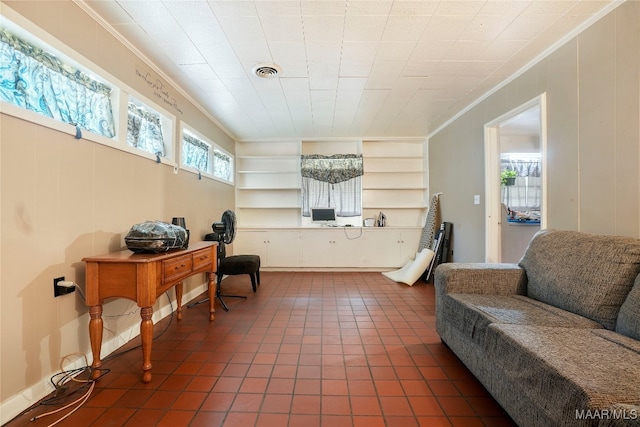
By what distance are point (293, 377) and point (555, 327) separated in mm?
1498

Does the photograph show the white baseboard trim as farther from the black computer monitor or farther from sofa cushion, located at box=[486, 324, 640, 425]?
the black computer monitor

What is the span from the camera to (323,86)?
290cm

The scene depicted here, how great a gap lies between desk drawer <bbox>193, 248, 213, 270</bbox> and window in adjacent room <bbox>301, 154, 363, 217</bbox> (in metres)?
2.58

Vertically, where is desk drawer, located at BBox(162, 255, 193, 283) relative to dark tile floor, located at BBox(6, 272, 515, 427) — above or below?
above

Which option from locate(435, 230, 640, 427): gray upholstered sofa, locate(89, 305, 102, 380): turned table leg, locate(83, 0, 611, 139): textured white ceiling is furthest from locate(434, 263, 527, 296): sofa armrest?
locate(89, 305, 102, 380): turned table leg

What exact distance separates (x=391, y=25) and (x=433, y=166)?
10.4ft

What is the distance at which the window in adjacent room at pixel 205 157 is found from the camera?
3.24 meters

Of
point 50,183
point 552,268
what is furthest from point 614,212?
point 50,183

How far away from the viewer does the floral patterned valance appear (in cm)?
491

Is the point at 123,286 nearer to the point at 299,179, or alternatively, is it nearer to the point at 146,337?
the point at 146,337

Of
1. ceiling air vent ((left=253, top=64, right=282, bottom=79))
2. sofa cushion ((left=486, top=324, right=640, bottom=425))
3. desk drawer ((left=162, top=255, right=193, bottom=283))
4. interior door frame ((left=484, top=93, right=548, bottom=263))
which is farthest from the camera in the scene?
interior door frame ((left=484, top=93, right=548, bottom=263))

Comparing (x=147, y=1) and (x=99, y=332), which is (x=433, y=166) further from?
(x=99, y=332)

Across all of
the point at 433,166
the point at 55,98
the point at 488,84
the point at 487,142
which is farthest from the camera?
the point at 433,166

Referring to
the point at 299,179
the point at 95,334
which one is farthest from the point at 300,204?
the point at 95,334
